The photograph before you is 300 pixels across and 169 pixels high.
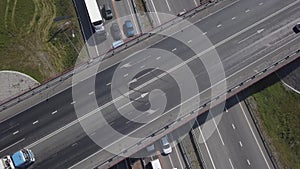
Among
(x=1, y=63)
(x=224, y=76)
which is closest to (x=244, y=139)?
(x=224, y=76)

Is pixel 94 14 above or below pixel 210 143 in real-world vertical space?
above

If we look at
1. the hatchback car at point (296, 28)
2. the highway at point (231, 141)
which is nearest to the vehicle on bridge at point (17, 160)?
the highway at point (231, 141)

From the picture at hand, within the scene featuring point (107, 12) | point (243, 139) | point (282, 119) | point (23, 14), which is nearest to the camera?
point (243, 139)

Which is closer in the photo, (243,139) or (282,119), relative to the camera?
(243,139)

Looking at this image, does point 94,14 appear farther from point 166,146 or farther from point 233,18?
point 166,146

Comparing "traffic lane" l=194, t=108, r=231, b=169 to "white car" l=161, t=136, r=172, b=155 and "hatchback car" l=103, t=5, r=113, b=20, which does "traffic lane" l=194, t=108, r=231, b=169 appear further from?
"hatchback car" l=103, t=5, r=113, b=20

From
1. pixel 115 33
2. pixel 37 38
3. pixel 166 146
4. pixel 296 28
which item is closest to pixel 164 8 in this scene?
pixel 115 33

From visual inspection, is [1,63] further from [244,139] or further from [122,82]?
[244,139]
